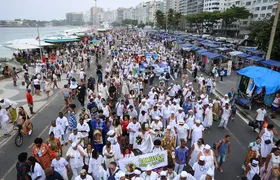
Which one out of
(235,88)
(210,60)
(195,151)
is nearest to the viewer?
(195,151)

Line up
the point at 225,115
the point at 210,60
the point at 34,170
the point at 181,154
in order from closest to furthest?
1. the point at 34,170
2. the point at 181,154
3. the point at 225,115
4. the point at 210,60

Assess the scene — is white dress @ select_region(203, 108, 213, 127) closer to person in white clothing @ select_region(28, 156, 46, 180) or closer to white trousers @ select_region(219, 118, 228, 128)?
white trousers @ select_region(219, 118, 228, 128)

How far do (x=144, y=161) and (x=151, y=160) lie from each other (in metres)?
0.21

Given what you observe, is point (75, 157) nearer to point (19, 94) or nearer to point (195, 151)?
point (195, 151)

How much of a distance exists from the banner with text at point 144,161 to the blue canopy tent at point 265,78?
7944 mm

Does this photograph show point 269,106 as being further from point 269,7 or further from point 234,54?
point 269,7

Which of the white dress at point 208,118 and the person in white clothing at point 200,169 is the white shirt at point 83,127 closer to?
the person in white clothing at point 200,169

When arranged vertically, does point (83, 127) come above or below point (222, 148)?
above

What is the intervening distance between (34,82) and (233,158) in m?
12.4

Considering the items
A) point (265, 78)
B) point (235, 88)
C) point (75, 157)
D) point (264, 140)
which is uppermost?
point (265, 78)

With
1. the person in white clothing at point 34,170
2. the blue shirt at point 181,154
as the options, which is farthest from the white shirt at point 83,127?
the blue shirt at point 181,154

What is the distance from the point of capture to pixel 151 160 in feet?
20.0

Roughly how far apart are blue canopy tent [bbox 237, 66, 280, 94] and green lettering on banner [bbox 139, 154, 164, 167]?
7995 mm

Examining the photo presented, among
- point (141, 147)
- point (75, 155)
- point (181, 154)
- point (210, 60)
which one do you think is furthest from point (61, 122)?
point (210, 60)
